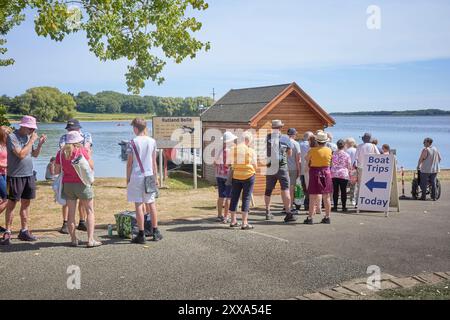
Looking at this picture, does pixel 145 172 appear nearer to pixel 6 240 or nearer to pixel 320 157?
pixel 6 240

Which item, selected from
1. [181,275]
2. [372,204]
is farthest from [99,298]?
[372,204]

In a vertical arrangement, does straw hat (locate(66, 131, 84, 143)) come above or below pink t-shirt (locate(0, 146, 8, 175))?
above

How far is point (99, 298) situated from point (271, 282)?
80.7 inches

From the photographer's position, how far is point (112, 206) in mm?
13898

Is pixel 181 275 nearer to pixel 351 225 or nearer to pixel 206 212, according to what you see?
pixel 351 225

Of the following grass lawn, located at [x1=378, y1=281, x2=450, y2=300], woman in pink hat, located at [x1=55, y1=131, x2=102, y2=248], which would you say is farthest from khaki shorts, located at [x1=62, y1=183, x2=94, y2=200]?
grass lawn, located at [x1=378, y1=281, x2=450, y2=300]

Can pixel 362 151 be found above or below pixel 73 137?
below

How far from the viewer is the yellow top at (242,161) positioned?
9148 mm

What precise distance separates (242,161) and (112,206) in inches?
238

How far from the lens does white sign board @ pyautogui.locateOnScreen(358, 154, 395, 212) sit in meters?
11.7

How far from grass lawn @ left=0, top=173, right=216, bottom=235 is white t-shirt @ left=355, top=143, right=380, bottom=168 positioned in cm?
403

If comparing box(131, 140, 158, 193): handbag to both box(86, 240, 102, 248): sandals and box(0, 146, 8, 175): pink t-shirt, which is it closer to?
box(86, 240, 102, 248): sandals

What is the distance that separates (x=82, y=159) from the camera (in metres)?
7.59

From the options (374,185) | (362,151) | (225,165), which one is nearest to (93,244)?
(225,165)
